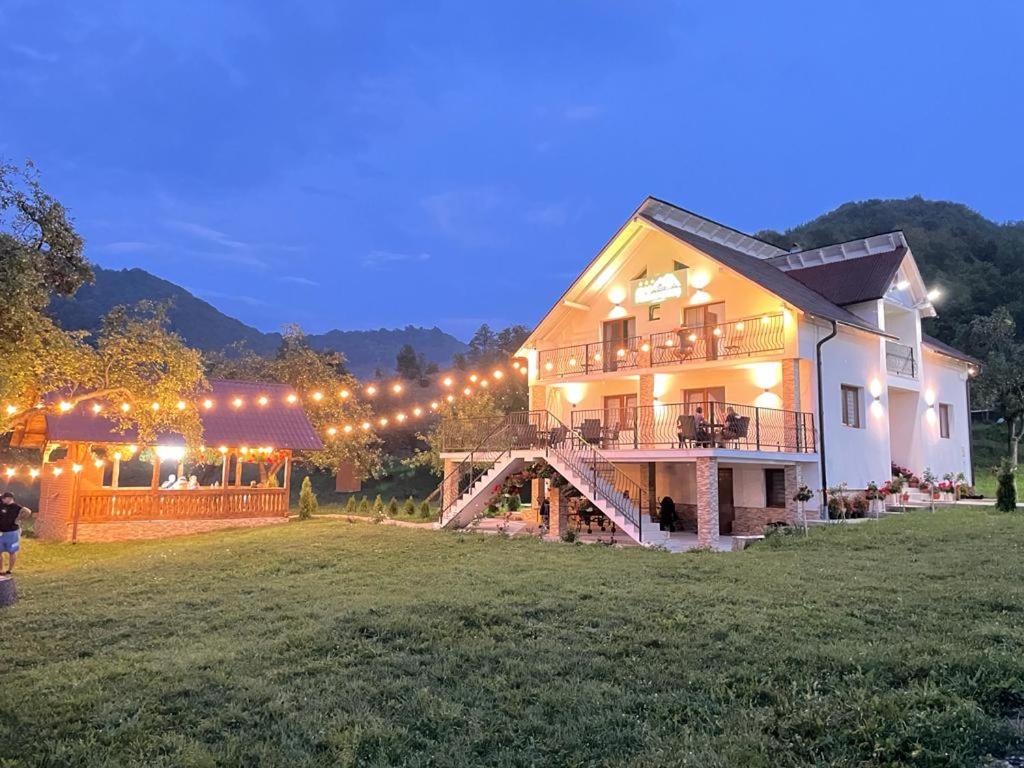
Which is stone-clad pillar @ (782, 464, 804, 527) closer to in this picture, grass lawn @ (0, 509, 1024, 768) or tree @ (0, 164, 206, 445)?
grass lawn @ (0, 509, 1024, 768)

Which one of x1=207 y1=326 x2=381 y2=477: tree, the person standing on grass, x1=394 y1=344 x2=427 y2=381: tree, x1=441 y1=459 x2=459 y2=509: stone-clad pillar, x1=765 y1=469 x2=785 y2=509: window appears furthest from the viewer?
x1=394 y1=344 x2=427 y2=381: tree

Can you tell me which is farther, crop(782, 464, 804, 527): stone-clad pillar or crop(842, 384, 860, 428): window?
crop(842, 384, 860, 428): window

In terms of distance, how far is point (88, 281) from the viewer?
46.0ft

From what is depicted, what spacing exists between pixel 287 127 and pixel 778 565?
204 meters

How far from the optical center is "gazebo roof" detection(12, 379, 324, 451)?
18.8m

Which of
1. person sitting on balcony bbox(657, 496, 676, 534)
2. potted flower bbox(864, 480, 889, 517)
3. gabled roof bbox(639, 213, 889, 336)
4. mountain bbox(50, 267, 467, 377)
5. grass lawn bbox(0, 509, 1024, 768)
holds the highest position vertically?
mountain bbox(50, 267, 467, 377)

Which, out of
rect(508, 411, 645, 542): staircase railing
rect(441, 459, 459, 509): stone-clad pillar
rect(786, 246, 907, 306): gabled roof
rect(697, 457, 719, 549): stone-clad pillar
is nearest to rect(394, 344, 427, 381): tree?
rect(441, 459, 459, 509): stone-clad pillar

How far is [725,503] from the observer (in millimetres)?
19031

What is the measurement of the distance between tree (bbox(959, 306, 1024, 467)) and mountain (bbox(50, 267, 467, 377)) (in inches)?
2055

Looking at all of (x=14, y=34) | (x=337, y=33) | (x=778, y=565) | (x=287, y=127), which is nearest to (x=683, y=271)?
(x=778, y=565)

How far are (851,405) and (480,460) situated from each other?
414 inches

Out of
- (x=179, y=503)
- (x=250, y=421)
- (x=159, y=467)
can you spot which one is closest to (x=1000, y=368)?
(x=250, y=421)

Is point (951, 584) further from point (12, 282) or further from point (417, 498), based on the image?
point (417, 498)

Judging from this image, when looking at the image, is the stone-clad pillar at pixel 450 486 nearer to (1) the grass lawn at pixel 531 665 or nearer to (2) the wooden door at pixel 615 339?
(2) the wooden door at pixel 615 339
